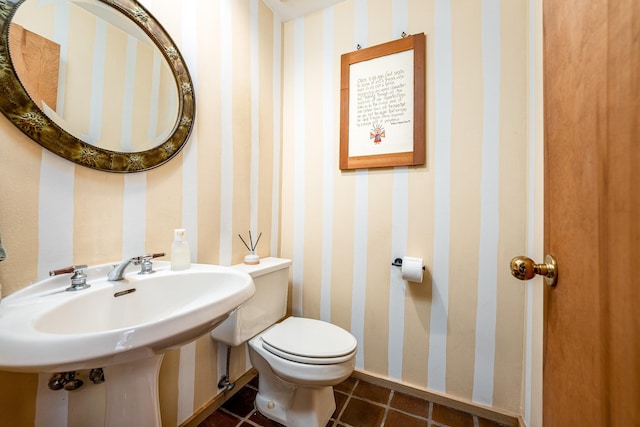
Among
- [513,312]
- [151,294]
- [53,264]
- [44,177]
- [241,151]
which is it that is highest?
[241,151]

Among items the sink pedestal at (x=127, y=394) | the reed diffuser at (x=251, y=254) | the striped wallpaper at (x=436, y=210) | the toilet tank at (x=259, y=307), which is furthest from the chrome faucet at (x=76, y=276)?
the striped wallpaper at (x=436, y=210)

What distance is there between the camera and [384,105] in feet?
4.60

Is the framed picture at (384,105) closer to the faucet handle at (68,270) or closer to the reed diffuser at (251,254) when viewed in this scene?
the reed diffuser at (251,254)

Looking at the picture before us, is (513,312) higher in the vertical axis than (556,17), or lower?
lower

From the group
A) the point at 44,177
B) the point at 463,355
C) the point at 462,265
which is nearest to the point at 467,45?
the point at 462,265

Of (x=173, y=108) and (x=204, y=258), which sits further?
(x=204, y=258)

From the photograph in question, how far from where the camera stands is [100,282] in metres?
0.78

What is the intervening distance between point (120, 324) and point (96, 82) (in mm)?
811

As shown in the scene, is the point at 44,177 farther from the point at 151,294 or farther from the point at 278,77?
the point at 278,77

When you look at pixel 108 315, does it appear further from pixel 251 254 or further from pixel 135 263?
pixel 251 254

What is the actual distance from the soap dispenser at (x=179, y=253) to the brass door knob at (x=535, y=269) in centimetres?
106

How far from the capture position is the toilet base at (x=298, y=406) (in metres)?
1.08

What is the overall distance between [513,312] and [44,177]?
190cm

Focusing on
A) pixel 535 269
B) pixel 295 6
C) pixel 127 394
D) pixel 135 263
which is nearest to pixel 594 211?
pixel 535 269
